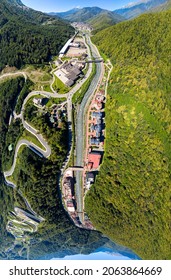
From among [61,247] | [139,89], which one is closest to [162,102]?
[139,89]

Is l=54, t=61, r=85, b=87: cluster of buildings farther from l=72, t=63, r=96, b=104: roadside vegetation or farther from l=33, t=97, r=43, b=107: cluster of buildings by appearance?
l=33, t=97, r=43, b=107: cluster of buildings

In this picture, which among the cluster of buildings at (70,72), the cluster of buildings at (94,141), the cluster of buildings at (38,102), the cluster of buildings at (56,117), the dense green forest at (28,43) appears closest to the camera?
the cluster of buildings at (94,141)

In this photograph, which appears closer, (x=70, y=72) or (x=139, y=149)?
(x=139, y=149)

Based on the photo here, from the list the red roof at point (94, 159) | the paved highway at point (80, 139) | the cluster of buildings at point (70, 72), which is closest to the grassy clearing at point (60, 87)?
the cluster of buildings at point (70, 72)

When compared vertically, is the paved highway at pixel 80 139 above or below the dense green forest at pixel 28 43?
below

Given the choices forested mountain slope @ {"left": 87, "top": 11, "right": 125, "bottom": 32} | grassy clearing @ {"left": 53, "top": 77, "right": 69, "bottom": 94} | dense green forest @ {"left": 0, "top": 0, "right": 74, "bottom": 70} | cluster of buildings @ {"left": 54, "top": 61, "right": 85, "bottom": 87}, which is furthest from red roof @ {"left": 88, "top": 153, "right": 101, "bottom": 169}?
forested mountain slope @ {"left": 87, "top": 11, "right": 125, "bottom": 32}

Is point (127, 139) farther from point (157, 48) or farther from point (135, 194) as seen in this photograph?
point (157, 48)

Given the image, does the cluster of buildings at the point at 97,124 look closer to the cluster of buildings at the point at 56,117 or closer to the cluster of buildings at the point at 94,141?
the cluster of buildings at the point at 94,141

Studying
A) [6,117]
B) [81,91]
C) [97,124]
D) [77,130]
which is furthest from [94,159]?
[6,117]

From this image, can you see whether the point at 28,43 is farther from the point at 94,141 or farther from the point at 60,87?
the point at 94,141
